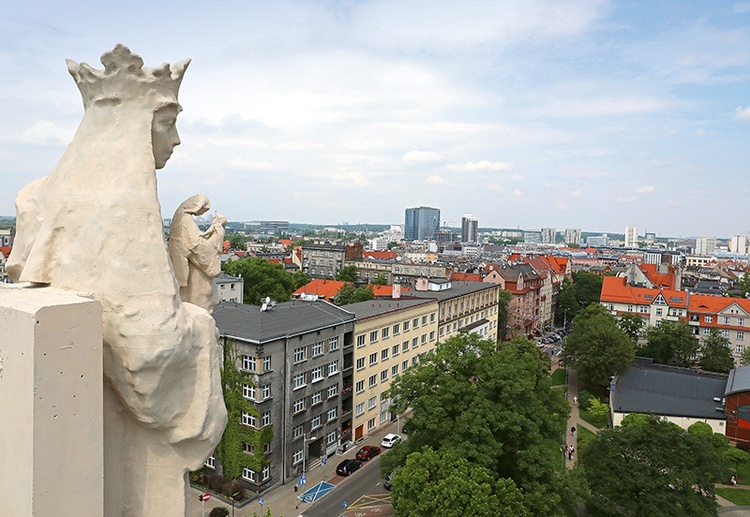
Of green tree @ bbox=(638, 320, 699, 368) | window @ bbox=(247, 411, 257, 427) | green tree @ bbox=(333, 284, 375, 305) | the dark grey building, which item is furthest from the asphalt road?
green tree @ bbox=(638, 320, 699, 368)

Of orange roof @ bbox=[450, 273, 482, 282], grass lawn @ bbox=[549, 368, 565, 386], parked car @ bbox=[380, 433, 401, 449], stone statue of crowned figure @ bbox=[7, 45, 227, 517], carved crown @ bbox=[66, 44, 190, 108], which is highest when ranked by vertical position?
carved crown @ bbox=[66, 44, 190, 108]

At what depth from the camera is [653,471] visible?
2847 centimetres

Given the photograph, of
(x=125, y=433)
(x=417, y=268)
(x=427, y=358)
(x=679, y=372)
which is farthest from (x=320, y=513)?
(x=417, y=268)

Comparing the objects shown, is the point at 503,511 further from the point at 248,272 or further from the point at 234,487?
the point at 248,272

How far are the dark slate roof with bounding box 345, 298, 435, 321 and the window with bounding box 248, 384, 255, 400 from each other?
11.1 m

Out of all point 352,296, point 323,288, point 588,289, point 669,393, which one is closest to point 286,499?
point 669,393

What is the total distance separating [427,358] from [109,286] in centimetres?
2580

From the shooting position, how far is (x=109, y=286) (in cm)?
564

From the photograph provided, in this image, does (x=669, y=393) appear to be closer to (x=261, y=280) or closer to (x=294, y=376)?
(x=294, y=376)

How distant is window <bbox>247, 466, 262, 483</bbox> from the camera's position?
3447 cm

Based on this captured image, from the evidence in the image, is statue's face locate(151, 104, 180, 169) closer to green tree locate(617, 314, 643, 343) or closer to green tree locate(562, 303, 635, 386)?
green tree locate(562, 303, 635, 386)

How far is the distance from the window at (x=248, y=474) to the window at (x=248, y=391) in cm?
478

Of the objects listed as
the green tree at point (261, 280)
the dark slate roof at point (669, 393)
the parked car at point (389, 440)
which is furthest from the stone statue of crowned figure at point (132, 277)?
the green tree at point (261, 280)

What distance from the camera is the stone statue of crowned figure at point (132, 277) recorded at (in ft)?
18.6
